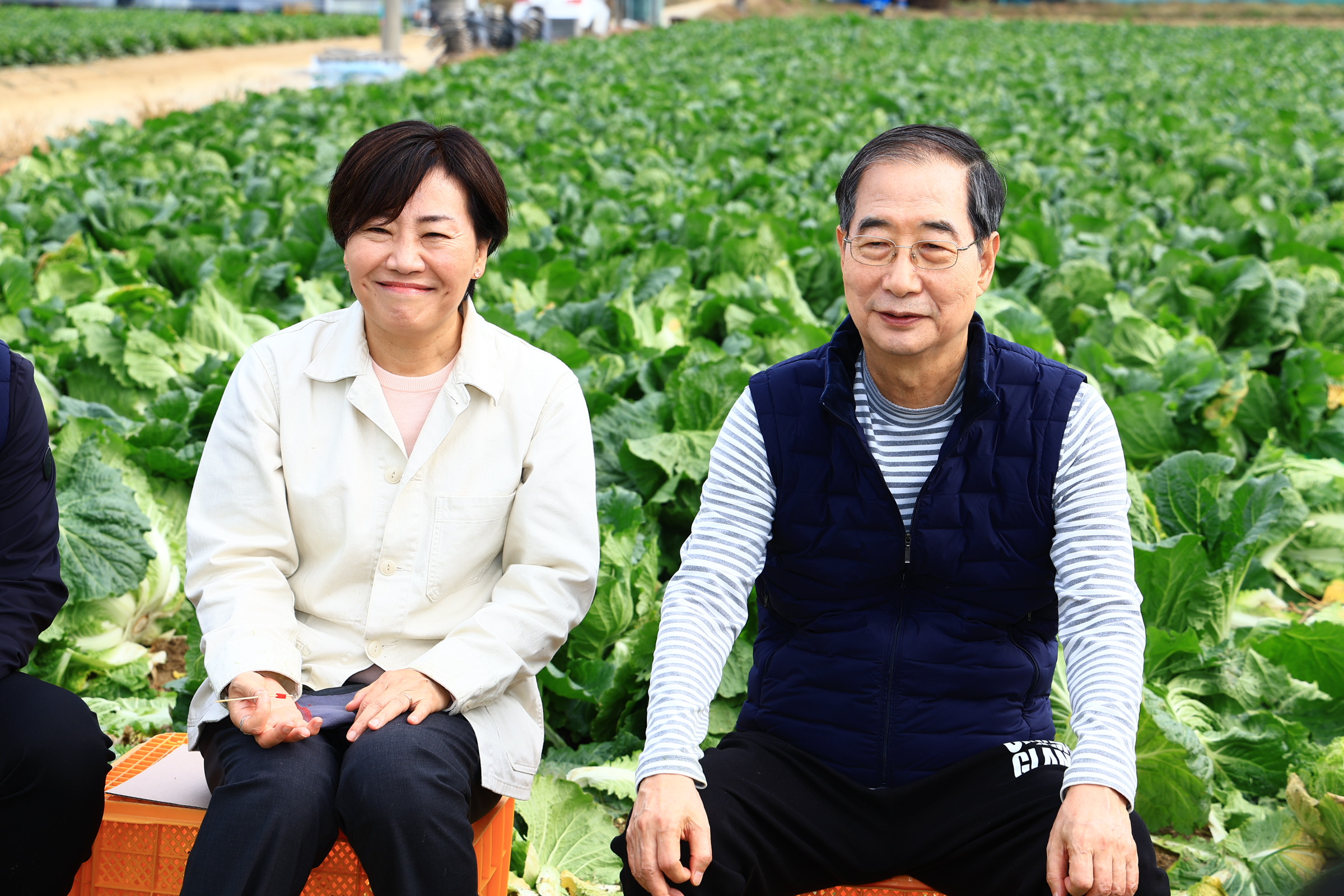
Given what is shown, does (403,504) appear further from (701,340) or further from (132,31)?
(132,31)

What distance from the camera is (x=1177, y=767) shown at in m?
2.47

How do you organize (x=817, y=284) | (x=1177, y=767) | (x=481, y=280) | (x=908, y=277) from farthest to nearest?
(x=817, y=284), (x=481, y=280), (x=1177, y=767), (x=908, y=277)

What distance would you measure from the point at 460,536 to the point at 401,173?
625 millimetres

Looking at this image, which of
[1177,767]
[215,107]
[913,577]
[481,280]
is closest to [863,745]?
[913,577]

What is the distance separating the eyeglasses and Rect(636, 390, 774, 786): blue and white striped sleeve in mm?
326

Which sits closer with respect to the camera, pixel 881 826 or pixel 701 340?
pixel 881 826

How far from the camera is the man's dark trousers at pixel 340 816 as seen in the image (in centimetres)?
173

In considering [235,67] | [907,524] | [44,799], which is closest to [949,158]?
[907,524]

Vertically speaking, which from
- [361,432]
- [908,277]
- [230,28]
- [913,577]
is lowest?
[230,28]

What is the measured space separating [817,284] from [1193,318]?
1659mm

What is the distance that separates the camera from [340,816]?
187 centimetres

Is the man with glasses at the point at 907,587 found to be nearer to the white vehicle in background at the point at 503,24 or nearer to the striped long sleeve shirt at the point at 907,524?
the striped long sleeve shirt at the point at 907,524

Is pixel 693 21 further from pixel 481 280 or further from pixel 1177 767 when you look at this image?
pixel 1177 767

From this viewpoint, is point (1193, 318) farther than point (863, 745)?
Yes
